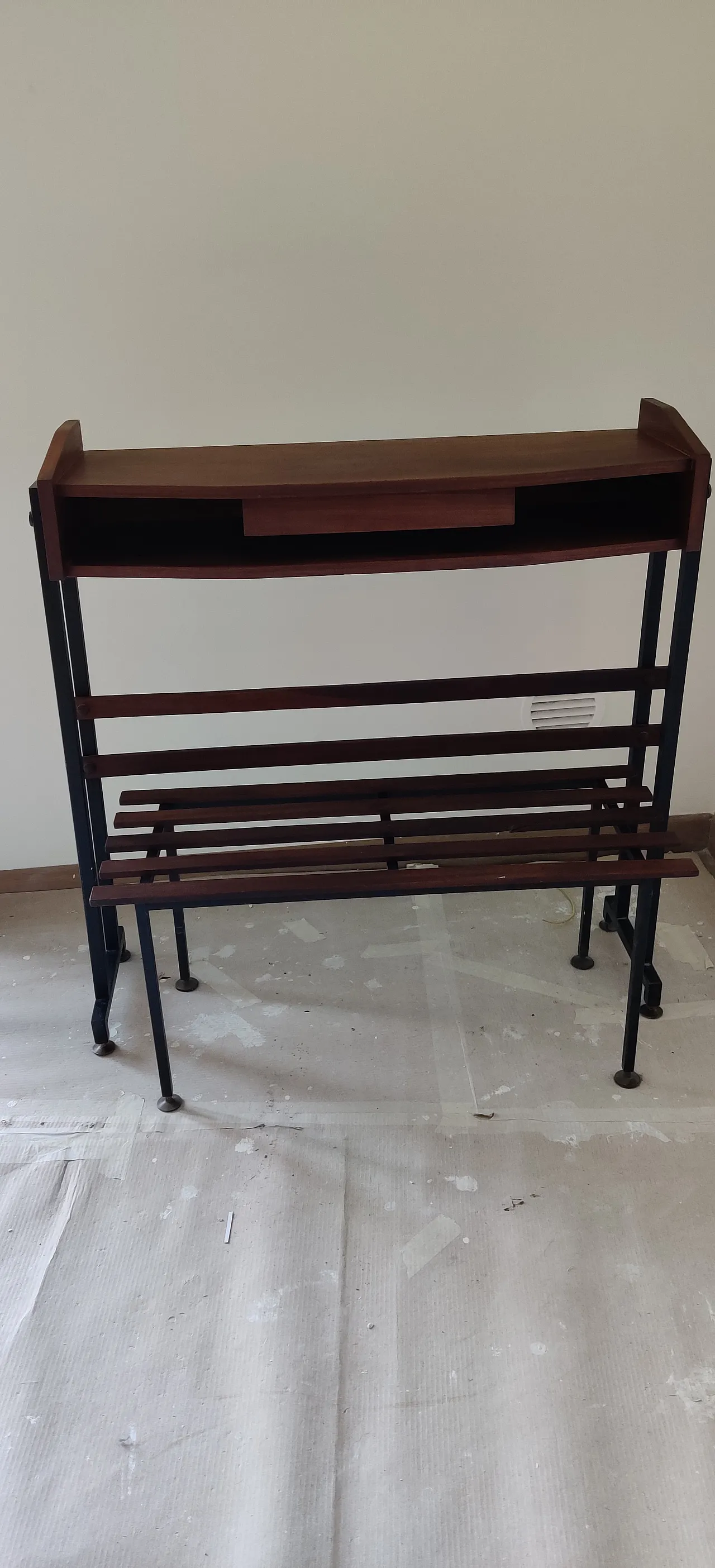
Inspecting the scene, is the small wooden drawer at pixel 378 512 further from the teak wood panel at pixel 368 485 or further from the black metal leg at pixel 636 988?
the black metal leg at pixel 636 988

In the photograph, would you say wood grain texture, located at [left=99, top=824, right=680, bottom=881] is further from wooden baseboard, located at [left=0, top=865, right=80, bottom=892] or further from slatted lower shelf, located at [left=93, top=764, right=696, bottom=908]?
wooden baseboard, located at [left=0, top=865, right=80, bottom=892]

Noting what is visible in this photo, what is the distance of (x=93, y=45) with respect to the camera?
1.76 metres

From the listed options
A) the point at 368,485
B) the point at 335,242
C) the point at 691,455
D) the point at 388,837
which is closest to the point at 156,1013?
the point at 388,837

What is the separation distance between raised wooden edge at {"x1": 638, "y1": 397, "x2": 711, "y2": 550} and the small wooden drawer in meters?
0.28

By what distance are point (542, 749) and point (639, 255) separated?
1029 mm

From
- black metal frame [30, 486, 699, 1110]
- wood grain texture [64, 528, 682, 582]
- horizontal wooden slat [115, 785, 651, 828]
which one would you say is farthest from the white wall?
wood grain texture [64, 528, 682, 582]

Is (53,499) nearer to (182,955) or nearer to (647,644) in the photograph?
(182,955)

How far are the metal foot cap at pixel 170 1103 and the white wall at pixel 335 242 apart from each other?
958 millimetres

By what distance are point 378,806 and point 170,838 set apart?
0.39m

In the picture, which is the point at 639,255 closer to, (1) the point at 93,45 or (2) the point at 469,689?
(2) the point at 469,689

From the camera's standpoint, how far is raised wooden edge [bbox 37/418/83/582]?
4.85 feet

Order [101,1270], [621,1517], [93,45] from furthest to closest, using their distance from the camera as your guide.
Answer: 1. [93,45]
2. [101,1270]
3. [621,1517]

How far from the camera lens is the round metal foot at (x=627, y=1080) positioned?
1.82 metres

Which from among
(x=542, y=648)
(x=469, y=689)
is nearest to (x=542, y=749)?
(x=469, y=689)
